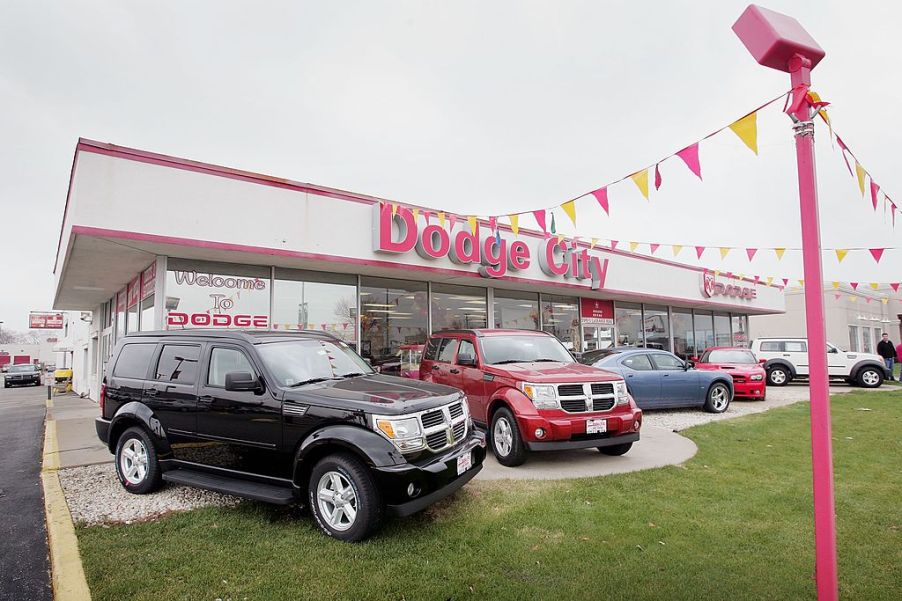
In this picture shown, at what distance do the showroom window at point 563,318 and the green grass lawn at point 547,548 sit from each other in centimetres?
1102

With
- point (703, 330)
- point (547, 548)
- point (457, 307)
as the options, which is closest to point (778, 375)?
point (703, 330)

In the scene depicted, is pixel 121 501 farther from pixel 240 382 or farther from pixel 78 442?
pixel 78 442

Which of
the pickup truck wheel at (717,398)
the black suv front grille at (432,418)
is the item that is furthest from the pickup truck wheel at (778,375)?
the black suv front grille at (432,418)

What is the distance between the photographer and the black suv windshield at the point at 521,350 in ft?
24.7

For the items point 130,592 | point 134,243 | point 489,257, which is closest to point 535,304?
point 489,257

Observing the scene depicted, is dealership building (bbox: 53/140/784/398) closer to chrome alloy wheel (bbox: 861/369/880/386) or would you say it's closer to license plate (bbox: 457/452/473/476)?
license plate (bbox: 457/452/473/476)

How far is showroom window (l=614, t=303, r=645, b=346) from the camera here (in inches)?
758

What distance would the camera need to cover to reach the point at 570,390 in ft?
20.9

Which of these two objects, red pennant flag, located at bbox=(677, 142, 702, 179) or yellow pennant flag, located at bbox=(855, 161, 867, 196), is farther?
red pennant flag, located at bbox=(677, 142, 702, 179)

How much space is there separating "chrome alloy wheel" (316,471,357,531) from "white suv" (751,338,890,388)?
1814 centimetres

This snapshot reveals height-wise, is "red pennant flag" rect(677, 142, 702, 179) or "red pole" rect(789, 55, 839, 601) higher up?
"red pennant flag" rect(677, 142, 702, 179)

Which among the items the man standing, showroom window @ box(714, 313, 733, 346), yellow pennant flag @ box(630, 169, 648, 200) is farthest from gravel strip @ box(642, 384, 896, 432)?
showroom window @ box(714, 313, 733, 346)

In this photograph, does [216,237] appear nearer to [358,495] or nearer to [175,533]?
[175,533]

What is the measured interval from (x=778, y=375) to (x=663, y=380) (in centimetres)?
1027
